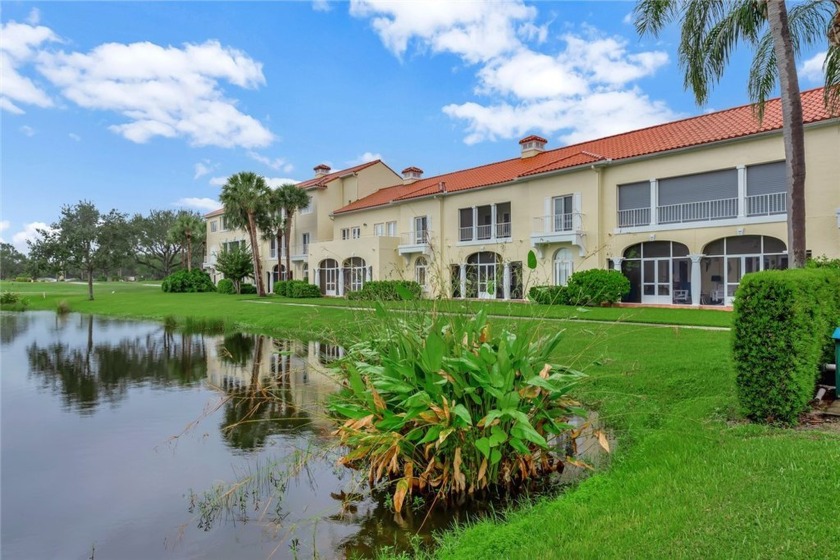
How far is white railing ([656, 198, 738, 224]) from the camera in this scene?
23.3 meters

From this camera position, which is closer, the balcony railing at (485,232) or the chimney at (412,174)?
the balcony railing at (485,232)

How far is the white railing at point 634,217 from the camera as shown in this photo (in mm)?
26188

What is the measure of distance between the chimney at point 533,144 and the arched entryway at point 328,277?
17712 mm

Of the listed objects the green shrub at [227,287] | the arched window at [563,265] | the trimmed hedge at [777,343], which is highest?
the arched window at [563,265]

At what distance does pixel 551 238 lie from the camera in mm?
28672

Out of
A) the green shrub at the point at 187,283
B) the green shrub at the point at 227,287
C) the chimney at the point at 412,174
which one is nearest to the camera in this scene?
the chimney at the point at 412,174

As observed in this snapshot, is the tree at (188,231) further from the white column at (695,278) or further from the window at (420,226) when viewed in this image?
the white column at (695,278)

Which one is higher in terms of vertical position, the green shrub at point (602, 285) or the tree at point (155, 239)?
the tree at point (155, 239)

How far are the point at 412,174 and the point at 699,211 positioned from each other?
86.0 feet

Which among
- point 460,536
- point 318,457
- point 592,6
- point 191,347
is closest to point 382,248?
point 191,347

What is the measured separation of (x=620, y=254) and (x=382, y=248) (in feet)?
55.3

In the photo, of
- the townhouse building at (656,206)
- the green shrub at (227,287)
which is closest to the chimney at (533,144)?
the townhouse building at (656,206)

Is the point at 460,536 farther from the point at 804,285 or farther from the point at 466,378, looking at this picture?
the point at 804,285

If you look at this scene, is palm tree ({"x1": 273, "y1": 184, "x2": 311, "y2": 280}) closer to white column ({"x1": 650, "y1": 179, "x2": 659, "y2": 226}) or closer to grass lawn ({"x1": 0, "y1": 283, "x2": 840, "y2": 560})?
white column ({"x1": 650, "y1": 179, "x2": 659, "y2": 226})
